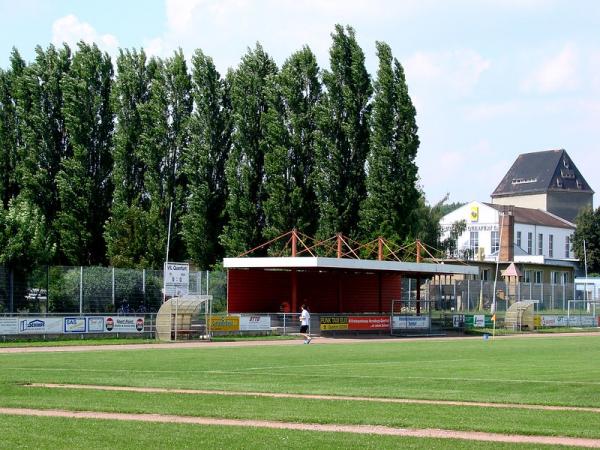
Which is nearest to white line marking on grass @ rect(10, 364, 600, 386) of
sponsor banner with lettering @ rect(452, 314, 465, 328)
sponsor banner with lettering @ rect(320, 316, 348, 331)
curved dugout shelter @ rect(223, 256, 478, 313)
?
sponsor banner with lettering @ rect(320, 316, 348, 331)

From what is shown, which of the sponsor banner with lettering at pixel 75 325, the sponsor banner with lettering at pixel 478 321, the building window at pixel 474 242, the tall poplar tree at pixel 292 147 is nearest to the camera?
the sponsor banner with lettering at pixel 75 325

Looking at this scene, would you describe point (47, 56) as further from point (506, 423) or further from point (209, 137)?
point (506, 423)

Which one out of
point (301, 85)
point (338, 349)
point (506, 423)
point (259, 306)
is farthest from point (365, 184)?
point (506, 423)

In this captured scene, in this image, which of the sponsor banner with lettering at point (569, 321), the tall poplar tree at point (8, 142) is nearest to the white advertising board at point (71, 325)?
the tall poplar tree at point (8, 142)

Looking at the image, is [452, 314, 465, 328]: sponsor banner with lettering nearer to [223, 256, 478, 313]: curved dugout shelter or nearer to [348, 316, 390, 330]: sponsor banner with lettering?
[223, 256, 478, 313]: curved dugout shelter

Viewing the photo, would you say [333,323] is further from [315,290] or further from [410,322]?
[315,290]

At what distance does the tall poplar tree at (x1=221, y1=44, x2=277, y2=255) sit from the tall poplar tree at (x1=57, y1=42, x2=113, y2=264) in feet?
29.6

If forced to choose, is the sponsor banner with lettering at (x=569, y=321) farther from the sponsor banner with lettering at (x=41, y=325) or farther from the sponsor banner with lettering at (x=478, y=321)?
the sponsor banner with lettering at (x=41, y=325)

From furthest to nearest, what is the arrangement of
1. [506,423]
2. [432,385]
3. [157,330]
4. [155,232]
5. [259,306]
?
[155,232], [259,306], [157,330], [432,385], [506,423]

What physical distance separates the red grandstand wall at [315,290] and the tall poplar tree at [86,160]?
45.6 ft

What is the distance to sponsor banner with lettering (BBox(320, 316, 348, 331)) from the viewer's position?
53125 millimetres

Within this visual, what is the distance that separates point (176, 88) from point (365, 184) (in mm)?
15142

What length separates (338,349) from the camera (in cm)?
3934

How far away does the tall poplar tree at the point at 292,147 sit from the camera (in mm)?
66375
